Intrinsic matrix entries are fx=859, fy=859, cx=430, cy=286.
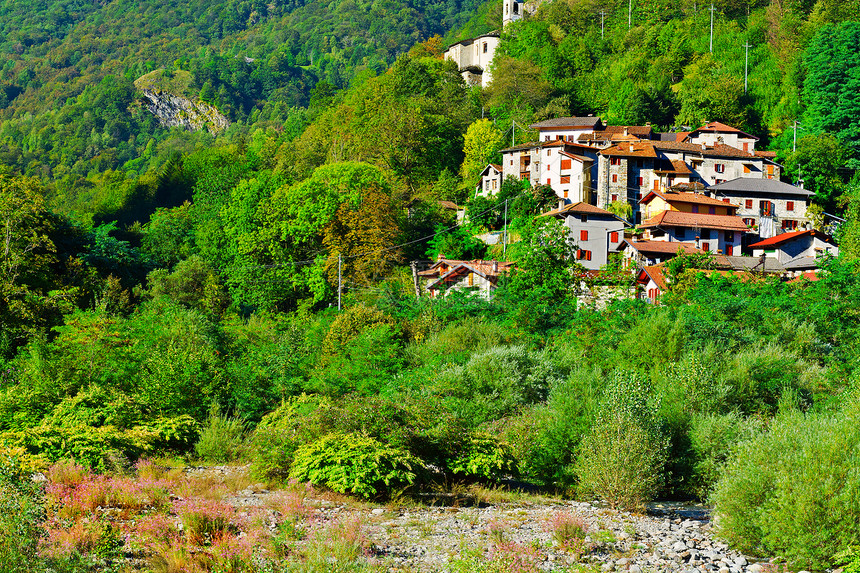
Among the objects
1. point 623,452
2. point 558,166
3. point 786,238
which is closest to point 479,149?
point 558,166

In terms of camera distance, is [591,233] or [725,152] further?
[725,152]

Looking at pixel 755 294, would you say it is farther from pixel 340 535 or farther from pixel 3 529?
Answer: pixel 3 529

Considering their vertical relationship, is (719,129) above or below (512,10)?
below

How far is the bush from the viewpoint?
14.7 meters

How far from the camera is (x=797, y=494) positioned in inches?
596

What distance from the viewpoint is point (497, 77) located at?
88188 millimetres

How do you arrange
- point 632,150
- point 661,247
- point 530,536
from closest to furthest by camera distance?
point 530,536 → point 661,247 → point 632,150

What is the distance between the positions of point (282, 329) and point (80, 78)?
162510 millimetres

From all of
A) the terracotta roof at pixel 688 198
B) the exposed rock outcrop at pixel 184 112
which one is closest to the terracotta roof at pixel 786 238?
the terracotta roof at pixel 688 198

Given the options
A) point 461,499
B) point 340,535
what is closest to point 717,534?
point 461,499

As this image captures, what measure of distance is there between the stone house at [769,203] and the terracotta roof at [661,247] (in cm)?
1014

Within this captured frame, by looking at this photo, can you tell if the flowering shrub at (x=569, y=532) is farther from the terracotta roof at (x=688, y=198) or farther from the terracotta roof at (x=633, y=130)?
the terracotta roof at (x=633, y=130)

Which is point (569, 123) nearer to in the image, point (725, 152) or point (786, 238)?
point (725, 152)

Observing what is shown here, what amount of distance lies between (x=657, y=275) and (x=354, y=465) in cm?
3253
